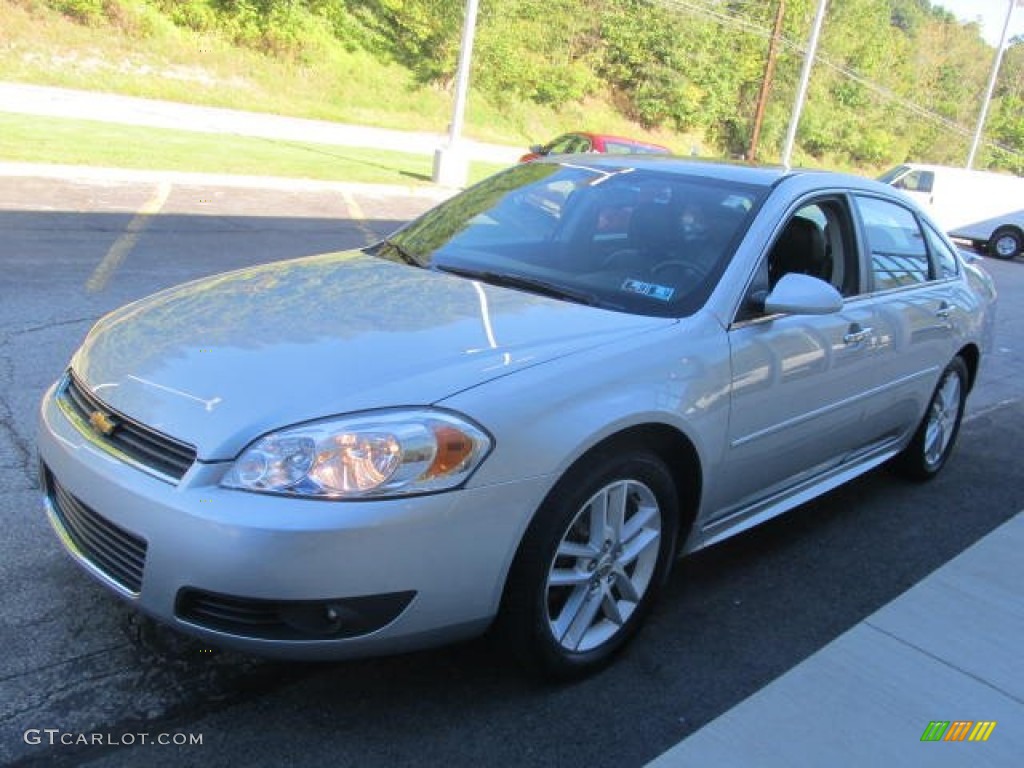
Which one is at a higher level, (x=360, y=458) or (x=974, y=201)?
(x=974, y=201)

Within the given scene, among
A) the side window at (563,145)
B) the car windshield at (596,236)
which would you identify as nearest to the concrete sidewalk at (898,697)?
the car windshield at (596,236)

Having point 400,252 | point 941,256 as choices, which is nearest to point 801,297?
point 400,252

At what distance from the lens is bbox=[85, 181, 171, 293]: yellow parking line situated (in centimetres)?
732

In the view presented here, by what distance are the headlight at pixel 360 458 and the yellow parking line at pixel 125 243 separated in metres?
5.42

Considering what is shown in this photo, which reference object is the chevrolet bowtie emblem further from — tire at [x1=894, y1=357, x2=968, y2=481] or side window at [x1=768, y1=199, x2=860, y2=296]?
tire at [x1=894, y1=357, x2=968, y2=481]

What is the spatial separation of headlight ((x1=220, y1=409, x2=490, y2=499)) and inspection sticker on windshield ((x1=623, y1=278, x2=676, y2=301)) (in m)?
1.13

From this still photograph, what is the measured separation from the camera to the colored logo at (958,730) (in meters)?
2.79

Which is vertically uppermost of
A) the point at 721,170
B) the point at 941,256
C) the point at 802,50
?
the point at 802,50

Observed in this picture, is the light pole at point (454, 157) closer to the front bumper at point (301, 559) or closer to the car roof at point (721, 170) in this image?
the car roof at point (721, 170)

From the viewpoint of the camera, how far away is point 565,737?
258 cm

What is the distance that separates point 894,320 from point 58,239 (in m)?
7.64

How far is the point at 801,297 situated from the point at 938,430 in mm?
2283

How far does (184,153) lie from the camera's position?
16.3 metres

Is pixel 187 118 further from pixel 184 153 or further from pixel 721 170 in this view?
pixel 721 170
